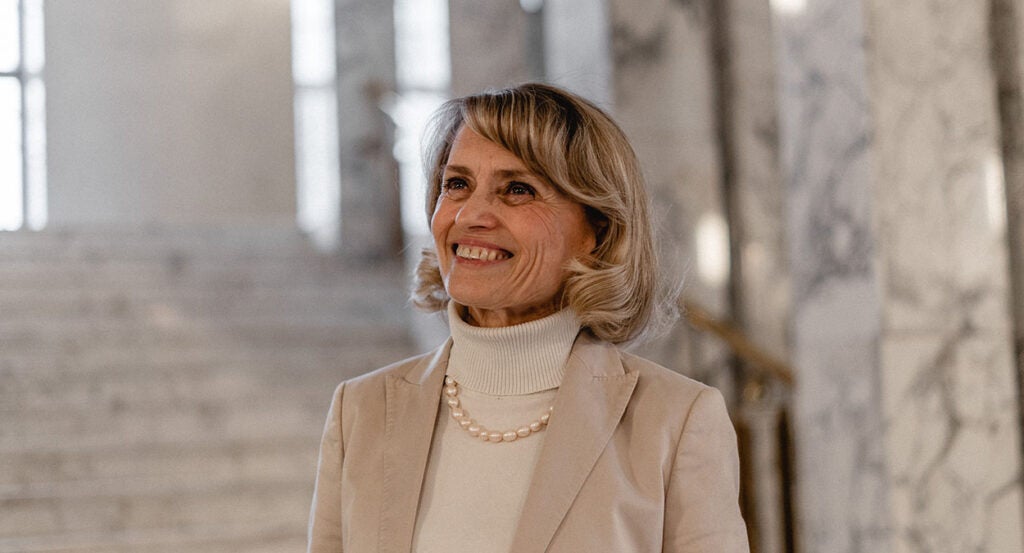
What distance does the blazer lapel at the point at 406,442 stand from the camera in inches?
84.5

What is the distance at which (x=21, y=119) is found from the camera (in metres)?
13.4

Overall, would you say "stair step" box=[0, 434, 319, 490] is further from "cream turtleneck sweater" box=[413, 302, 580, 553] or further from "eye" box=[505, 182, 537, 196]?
"eye" box=[505, 182, 537, 196]

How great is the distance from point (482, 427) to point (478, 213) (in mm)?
394

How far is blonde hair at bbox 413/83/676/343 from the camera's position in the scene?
2.18 metres

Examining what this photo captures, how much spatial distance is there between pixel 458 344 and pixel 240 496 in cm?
377

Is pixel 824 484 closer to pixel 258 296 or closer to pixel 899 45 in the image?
pixel 899 45

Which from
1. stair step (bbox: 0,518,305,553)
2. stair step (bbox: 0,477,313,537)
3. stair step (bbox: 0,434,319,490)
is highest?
stair step (bbox: 0,434,319,490)

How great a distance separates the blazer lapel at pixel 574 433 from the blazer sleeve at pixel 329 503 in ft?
1.26

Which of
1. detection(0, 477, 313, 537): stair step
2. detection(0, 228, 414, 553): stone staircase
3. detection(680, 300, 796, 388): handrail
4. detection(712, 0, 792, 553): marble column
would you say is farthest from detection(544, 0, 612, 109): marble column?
detection(0, 477, 313, 537): stair step

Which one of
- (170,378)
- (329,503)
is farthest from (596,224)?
A: (170,378)

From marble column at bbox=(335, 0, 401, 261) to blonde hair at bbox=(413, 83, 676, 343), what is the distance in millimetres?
8171

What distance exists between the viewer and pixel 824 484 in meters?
4.35

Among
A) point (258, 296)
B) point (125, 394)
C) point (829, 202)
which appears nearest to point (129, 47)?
point (258, 296)

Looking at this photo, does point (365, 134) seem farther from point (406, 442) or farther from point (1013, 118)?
point (406, 442)
